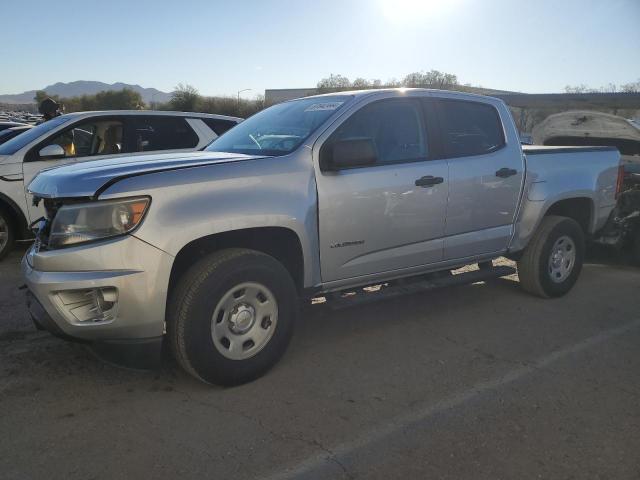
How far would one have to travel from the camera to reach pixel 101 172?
10.6 feet

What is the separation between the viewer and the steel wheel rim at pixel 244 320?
3391mm

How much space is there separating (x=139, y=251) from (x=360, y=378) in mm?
1691

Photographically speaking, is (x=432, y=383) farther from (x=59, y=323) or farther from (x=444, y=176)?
(x=59, y=323)

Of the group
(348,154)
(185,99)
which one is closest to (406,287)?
(348,154)

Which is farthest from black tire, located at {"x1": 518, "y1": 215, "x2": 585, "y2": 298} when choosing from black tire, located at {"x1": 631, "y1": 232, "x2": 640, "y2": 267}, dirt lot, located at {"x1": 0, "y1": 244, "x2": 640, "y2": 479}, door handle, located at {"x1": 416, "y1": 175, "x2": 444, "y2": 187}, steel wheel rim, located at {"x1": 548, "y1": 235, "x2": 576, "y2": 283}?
black tire, located at {"x1": 631, "y1": 232, "x2": 640, "y2": 267}

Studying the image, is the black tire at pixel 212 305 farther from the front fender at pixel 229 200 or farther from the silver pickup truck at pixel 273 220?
the front fender at pixel 229 200

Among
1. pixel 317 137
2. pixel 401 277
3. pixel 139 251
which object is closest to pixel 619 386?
pixel 401 277

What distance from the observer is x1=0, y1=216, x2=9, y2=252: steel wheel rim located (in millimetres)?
6516

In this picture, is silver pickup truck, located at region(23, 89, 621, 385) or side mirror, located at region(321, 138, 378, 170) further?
side mirror, located at region(321, 138, 378, 170)

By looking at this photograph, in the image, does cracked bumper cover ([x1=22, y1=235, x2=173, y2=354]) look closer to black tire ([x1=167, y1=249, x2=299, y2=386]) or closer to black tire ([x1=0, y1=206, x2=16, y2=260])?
black tire ([x1=167, y1=249, x2=299, y2=386])

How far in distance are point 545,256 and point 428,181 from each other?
1.90 meters

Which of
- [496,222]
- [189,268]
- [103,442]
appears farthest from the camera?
[496,222]

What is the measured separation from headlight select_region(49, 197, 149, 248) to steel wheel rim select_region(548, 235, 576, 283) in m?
4.18

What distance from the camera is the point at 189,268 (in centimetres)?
334
